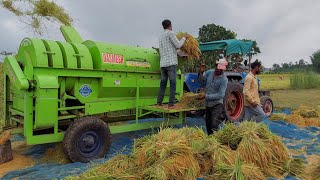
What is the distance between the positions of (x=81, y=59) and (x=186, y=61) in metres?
2.54

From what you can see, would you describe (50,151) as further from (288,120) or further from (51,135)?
(288,120)

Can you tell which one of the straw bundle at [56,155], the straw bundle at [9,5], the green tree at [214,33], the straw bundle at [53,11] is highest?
the green tree at [214,33]

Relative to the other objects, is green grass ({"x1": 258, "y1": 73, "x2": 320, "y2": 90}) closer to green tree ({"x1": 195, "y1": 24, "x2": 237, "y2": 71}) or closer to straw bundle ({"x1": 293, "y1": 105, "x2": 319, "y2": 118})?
green tree ({"x1": 195, "y1": 24, "x2": 237, "y2": 71})

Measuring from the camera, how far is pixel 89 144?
18.8ft

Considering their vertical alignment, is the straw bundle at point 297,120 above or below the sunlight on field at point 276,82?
below

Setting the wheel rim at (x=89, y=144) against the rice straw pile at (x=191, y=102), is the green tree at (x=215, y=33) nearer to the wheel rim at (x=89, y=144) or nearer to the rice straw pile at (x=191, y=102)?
the rice straw pile at (x=191, y=102)

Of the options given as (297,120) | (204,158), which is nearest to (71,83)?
(204,158)

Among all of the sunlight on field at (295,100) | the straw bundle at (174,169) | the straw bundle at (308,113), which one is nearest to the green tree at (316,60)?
the sunlight on field at (295,100)

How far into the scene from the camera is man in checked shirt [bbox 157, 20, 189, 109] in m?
6.80

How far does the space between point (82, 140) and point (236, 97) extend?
4166mm

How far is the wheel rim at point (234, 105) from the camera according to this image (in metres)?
8.02

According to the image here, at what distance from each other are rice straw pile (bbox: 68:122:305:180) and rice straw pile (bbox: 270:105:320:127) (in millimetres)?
4473

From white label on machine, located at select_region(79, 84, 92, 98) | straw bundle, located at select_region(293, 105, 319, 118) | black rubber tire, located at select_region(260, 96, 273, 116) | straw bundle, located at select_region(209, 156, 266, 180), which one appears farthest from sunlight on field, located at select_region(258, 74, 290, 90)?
straw bundle, located at select_region(209, 156, 266, 180)

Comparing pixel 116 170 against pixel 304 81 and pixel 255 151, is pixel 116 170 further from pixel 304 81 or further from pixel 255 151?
pixel 304 81
